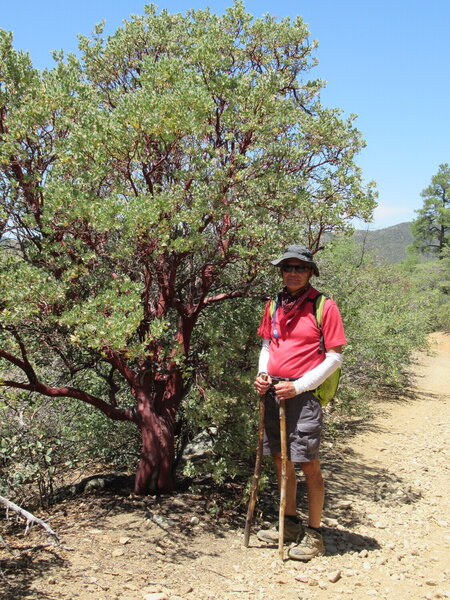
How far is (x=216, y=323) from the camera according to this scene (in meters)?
5.03

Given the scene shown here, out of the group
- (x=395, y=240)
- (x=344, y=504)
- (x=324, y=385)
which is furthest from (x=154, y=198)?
(x=395, y=240)

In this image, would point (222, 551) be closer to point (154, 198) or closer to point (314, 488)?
point (314, 488)

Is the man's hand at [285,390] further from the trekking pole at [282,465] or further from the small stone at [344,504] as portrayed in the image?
the small stone at [344,504]

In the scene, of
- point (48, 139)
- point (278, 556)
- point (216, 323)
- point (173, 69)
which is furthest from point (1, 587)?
point (173, 69)

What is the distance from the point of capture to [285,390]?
3842 mm

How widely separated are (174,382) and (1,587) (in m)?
2.38

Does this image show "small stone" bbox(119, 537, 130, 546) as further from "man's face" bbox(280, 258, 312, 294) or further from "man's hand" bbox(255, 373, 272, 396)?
"man's face" bbox(280, 258, 312, 294)

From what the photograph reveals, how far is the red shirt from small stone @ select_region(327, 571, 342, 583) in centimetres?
139

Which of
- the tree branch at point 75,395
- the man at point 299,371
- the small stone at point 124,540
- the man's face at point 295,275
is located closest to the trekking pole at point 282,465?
the man at point 299,371

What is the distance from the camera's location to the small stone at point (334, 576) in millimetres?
3732

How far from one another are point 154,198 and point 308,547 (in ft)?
9.48

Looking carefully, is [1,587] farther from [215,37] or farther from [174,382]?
[215,37]

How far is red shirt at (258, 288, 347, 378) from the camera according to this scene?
385 centimetres

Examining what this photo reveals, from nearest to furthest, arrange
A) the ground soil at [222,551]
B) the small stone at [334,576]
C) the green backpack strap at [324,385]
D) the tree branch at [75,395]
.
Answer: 1. the ground soil at [222,551]
2. the small stone at [334,576]
3. the green backpack strap at [324,385]
4. the tree branch at [75,395]
